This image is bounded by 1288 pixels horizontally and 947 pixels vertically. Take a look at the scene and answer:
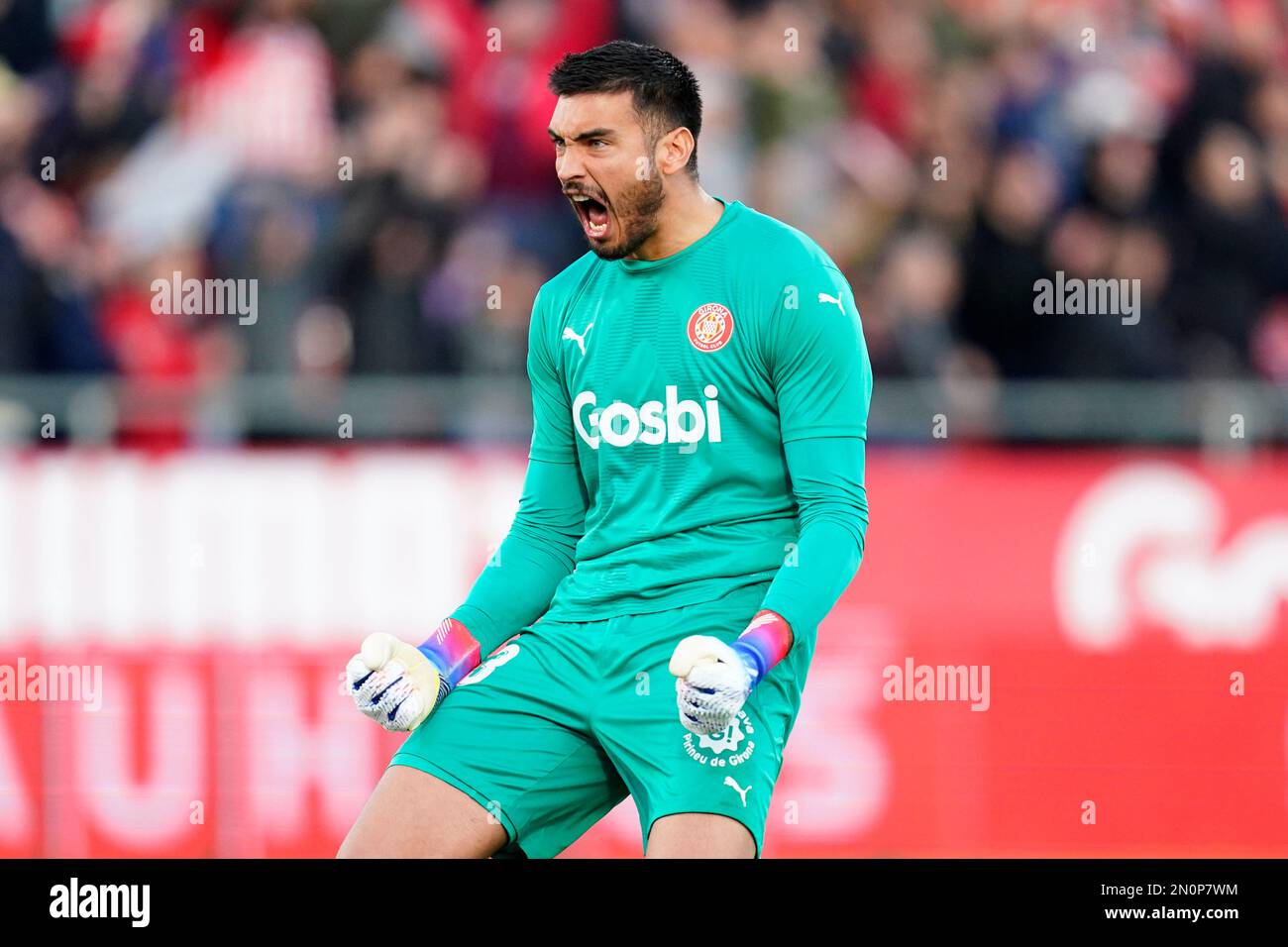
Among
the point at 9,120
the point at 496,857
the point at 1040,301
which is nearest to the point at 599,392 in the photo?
the point at 496,857

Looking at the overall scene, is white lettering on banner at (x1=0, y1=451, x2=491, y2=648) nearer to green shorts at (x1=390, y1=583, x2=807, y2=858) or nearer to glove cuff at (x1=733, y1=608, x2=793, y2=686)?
green shorts at (x1=390, y1=583, x2=807, y2=858)

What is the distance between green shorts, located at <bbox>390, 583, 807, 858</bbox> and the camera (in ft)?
16.0

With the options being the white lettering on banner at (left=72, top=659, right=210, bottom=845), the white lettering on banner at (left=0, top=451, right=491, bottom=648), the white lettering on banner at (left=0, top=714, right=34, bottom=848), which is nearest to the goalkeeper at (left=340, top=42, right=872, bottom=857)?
the white lettering on banner at (left=0, top=451, right=491, bottom=648)

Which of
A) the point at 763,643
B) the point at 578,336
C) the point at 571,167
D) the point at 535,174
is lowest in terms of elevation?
the point at 763,643

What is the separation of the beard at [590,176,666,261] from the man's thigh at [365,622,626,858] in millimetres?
950

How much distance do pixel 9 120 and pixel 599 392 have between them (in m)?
6.32

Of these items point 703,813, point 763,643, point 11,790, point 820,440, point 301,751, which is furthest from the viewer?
point 301,751

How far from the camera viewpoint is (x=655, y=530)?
16.6 ft

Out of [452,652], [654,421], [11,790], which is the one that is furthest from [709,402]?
[11,790]

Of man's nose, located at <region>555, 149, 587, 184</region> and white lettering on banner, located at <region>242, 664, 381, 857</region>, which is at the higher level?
man's nose, located at <region>555, 149, 587, 184</region>

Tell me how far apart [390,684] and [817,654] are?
3.55 meters

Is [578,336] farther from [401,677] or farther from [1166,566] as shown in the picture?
[1166,566]

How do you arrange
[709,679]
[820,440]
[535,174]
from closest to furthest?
[709,679]
[820,440]
[535,174]

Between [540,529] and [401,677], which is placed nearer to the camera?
[401,677]
